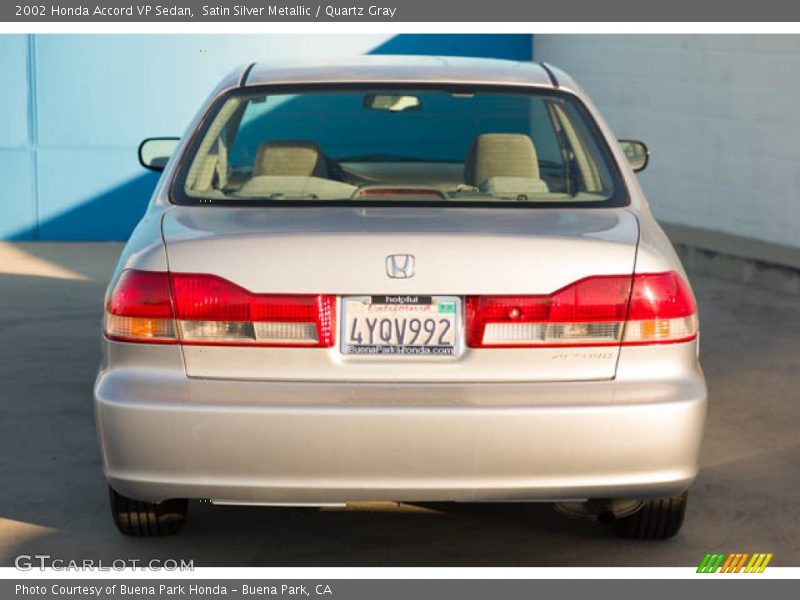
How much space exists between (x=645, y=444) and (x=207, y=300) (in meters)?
1.27

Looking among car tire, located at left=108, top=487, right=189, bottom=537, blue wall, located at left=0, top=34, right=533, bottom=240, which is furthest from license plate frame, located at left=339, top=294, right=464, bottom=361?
blue wall, located at left=0, top=34, right=533, bottom=240

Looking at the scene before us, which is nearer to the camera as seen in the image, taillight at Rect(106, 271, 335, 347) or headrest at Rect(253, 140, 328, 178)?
taillight at Rect(106, 271, 335, 347)

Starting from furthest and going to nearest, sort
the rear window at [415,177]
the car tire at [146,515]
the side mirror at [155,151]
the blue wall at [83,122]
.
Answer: the blue wall at [83,122], the side mirror at [155,151], the rear window at [415,177], the car tire at [146,515]

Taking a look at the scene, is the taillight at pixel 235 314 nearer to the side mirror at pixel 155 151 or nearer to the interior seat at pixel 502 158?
the interior seat at pixel 502 158

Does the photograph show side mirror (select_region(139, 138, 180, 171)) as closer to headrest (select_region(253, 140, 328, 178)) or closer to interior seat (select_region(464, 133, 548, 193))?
headrest (select_region(253, 140, 328, 178))

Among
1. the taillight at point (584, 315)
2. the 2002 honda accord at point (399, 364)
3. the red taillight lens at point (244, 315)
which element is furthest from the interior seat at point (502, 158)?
the red taillight lens at point (244, 315)

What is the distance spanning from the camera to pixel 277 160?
18.6 ft

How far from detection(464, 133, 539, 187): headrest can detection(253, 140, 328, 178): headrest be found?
0.60 metres

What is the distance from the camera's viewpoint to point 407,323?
14.1 ft

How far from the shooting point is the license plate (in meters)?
4.29

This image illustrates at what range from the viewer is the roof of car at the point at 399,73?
5379 mm

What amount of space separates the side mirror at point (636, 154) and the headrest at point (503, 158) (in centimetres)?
85

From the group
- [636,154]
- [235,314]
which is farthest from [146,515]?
[636,154]
